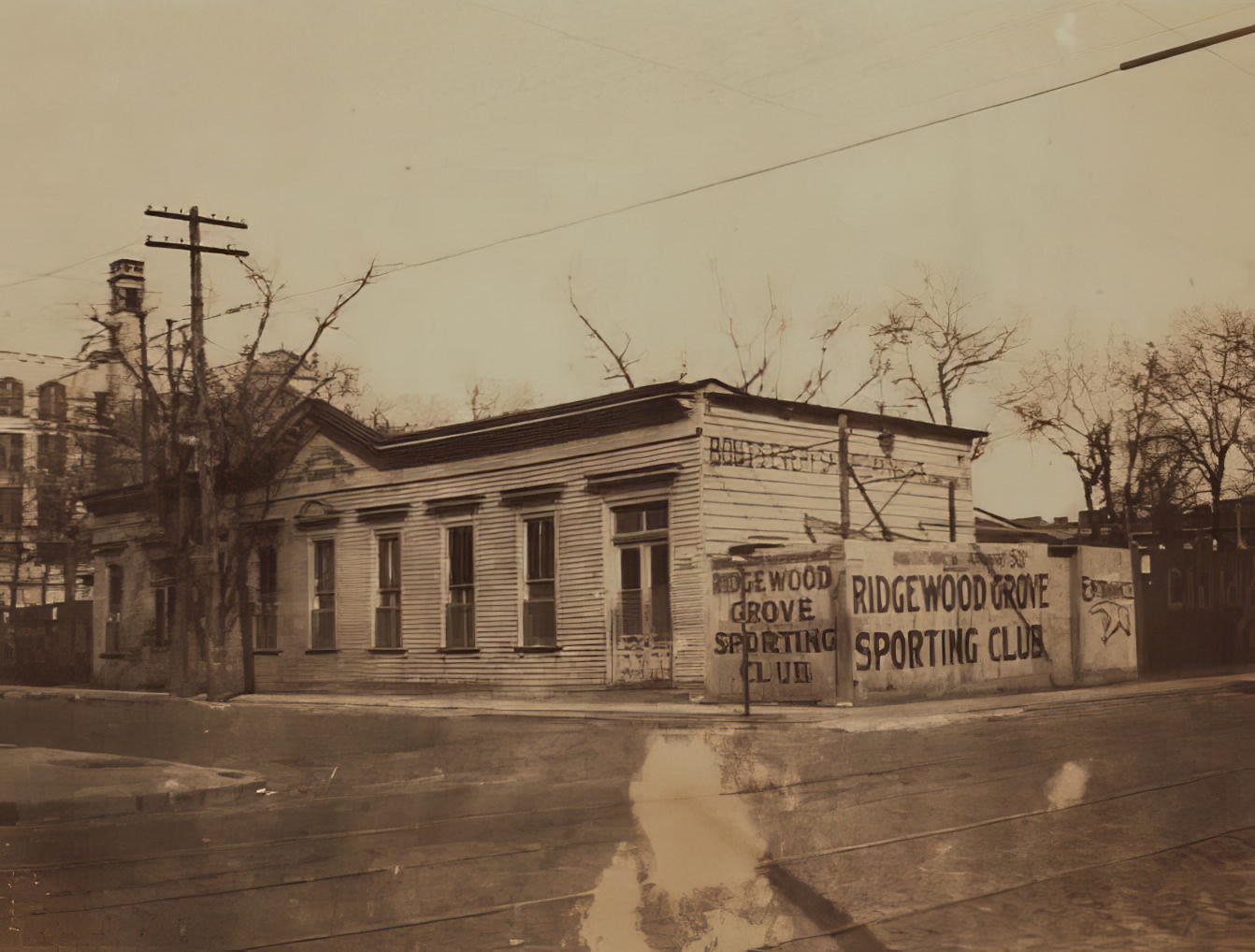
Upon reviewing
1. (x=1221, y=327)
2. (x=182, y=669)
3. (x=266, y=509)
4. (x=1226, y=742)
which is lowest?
(x=1226, y=742)

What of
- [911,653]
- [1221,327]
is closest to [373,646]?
[1221,327]

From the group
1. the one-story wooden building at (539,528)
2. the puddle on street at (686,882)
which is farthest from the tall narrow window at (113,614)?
the puddle on street at (686,882)

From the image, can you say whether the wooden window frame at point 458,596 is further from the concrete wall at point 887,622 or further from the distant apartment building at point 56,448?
the concrete wall at point 887,622

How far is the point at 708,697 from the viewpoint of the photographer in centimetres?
1537

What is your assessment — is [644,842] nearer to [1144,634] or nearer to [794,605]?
[794,605]

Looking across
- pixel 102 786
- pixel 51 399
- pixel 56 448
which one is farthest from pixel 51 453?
pixel 102 786

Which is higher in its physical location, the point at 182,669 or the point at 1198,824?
the point at 182,669

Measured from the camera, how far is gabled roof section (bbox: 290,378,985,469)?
24.8ft

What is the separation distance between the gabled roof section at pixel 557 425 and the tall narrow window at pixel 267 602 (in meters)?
0.79

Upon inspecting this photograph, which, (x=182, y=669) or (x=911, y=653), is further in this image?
(x=911, y=653)

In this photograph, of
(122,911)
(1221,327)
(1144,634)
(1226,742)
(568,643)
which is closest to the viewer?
(122,911)

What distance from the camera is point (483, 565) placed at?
11.2 m

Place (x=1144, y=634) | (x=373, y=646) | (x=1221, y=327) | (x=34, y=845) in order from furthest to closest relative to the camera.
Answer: (x=1144, y=634) < (x=1221, y=327) < (x=373, y=646) < (x=34, y=845)

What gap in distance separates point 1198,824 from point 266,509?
5712 millimetres
